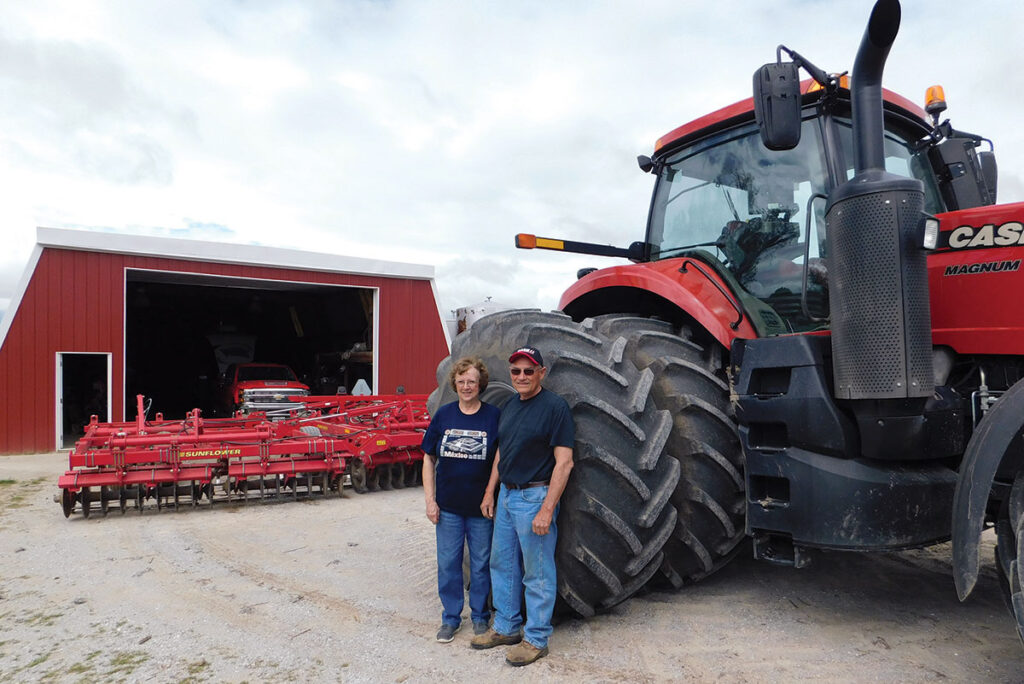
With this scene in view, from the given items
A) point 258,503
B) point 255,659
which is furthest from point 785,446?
point 258,503

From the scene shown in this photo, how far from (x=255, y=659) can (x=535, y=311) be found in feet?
6.67

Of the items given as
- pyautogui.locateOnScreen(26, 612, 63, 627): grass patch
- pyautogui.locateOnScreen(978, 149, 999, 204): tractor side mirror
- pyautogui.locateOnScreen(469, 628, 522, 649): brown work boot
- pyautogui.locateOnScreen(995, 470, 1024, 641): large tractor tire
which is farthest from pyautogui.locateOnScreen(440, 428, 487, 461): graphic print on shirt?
pyautogui.locateOnScreen(978, 149, 999, 204): tractor side mirror

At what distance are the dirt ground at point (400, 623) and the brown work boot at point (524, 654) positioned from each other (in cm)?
4

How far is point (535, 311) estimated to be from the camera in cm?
350

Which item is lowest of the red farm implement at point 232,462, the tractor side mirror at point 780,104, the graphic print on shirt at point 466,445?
the red farm implement at point 232,462

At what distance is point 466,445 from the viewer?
10.5 feet

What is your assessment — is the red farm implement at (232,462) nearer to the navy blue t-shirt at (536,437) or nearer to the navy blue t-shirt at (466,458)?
the navy blue t-shirt at (466,458)

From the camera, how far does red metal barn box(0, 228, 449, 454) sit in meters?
11.7

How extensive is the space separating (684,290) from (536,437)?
3.88 ft

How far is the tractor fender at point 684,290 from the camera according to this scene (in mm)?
3297

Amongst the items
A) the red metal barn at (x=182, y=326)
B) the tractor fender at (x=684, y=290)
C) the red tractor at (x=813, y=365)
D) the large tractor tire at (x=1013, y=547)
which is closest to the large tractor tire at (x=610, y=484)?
the red tractor at (x=813, y=365)

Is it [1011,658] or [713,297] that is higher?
[713,297]

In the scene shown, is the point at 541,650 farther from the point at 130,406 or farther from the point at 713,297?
the point at 130,406

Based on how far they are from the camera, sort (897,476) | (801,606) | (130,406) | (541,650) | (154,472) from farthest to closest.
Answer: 1. (130,406)
2. (154,472)
3. (801,606)
4. (541,650)
5. (897,476)
